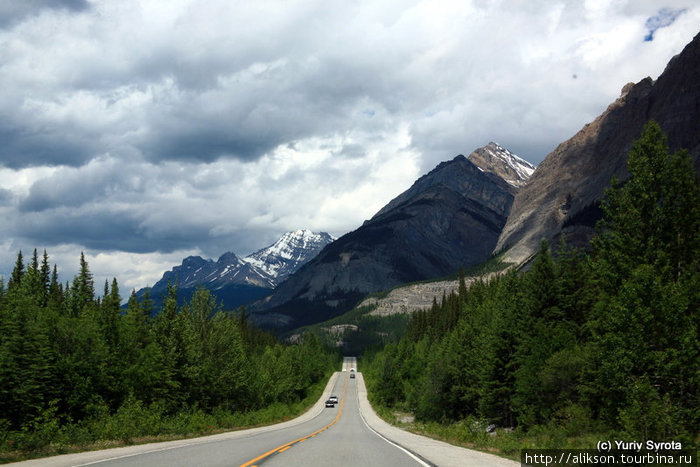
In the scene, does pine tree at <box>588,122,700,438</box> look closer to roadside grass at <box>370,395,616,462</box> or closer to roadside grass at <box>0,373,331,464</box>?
roadside grass at <box>370,395,616,462</box>

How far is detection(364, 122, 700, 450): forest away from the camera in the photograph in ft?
76.6

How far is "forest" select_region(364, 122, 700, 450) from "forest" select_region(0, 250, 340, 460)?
1943 cm

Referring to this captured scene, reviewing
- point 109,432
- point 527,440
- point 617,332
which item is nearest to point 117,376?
point 109,432

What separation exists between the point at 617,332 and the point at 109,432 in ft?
83.6

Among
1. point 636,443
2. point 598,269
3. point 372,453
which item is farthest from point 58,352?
point 598,269

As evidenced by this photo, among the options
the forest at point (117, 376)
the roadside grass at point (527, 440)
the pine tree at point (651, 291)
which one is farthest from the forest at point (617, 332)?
the forest at point (117, 376)

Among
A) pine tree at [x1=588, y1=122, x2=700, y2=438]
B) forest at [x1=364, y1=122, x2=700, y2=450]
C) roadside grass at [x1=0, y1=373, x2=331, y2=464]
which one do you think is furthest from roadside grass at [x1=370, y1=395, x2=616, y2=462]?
roadside grass at [x1=0, y1=373, x2=331, y2=464]

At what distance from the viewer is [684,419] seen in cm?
2225

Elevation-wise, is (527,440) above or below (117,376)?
below

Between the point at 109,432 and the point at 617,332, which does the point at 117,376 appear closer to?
the point at 109,432

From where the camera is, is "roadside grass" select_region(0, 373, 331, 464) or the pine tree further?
the pine tree

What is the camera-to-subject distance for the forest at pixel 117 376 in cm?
2672

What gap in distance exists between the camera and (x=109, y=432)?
24266 mm

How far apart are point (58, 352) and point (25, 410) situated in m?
4.35
